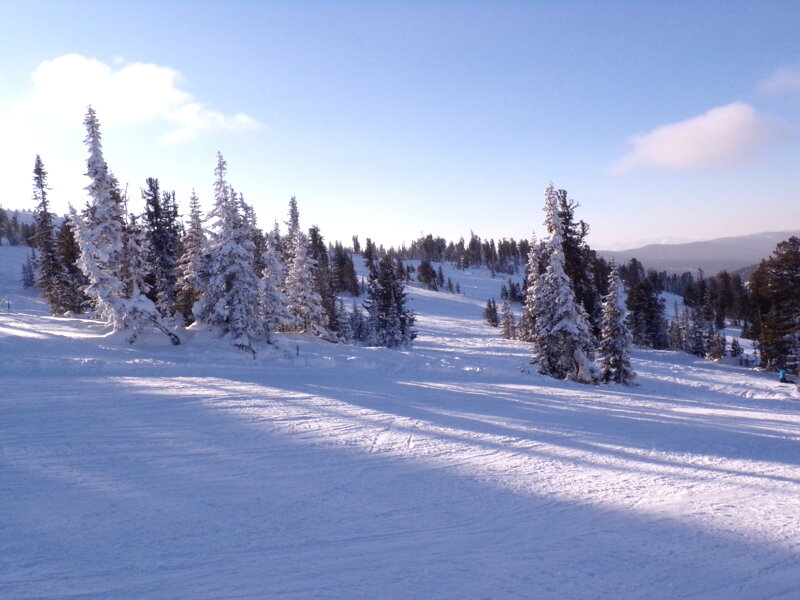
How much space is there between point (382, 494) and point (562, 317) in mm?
19142

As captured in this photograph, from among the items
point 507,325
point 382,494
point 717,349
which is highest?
point 382,494

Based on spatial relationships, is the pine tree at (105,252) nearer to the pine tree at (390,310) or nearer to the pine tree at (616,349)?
the pine tree at (390,310)

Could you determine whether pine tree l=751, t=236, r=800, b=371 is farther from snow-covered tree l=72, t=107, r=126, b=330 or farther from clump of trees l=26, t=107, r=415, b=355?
snow-covered tree l=72, t=107, r=126, b=330

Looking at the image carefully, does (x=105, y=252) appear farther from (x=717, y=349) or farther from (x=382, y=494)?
(x=717, y=349)

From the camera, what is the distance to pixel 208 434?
10016 millimetres

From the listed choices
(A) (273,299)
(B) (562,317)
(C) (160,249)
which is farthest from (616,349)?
(C) (160,249)

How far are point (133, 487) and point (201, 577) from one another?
3.04 metres

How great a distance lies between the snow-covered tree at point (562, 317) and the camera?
23375 millimetres

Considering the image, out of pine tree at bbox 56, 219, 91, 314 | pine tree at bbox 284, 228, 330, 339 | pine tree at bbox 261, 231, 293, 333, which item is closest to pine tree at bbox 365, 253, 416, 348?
pine tree at bbox 284, 228, 330, 339

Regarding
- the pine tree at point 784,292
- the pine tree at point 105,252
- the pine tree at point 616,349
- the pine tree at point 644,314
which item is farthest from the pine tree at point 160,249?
the pine tree at point 644,314

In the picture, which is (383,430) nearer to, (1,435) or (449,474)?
(449,474)

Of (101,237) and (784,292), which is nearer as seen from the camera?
(101,237)

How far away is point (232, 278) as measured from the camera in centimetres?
2473

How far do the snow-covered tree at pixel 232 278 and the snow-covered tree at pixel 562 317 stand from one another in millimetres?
16008
